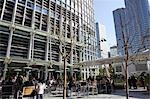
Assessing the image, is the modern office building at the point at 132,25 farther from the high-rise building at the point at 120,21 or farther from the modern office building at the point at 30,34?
the modern office building at the point at 30,34

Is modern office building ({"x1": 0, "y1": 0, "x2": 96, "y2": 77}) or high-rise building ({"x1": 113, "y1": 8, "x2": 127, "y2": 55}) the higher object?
modern office building ({"x1": 0, "y1": 0, "x2": 96, "y2": 77})

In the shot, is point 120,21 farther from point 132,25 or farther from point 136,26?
point 136,26

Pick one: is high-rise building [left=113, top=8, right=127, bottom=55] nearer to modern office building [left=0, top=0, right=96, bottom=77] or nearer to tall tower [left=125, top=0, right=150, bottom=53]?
tall tower [left=125, top=0, right=150, bottom=53]

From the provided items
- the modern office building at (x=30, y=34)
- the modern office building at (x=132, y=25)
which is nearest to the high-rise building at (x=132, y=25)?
the modern office building at (x=132, y=25)

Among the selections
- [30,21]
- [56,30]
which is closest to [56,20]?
[30,21]

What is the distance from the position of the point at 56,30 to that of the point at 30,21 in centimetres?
2794

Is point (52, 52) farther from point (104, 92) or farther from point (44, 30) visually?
point (104, 92)

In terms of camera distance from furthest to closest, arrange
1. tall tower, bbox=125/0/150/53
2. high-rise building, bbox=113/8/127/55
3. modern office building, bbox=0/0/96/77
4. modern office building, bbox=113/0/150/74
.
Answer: modern office building, bbox=0/0/96/77 < tall tower, bbox=125/0/150/53 < modern office building, bbox=113/0/150/74 < high-rise building, bbox=113/8/127/55

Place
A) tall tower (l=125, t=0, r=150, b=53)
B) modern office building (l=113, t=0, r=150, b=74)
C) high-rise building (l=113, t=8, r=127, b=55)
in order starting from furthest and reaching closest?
1. tall tower (l=125, t=0, r=150, b=53)
2. modern office building (l=113, t=0, r=150, b=74)
3. high-rise building (l=113, t=8, r=127, b=55)

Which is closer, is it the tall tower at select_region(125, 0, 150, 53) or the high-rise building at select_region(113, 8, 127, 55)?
the high-rise building at select_region(113, 8, 127, 55)

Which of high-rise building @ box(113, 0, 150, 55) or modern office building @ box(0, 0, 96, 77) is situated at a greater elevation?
modern office building @ box(0, 0, 96, 77)

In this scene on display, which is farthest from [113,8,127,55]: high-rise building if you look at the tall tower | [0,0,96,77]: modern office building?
[0,0,96,77]: modern office building

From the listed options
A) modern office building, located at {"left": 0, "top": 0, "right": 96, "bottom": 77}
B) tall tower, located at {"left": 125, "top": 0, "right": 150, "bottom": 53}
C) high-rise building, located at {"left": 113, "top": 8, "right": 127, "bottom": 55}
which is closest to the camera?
high-rise building, located at {"left": 113, "top": 8, "right": 127, "bottom": 55}

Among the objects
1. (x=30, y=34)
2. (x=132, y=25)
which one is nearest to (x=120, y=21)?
(x=132, y=25)
